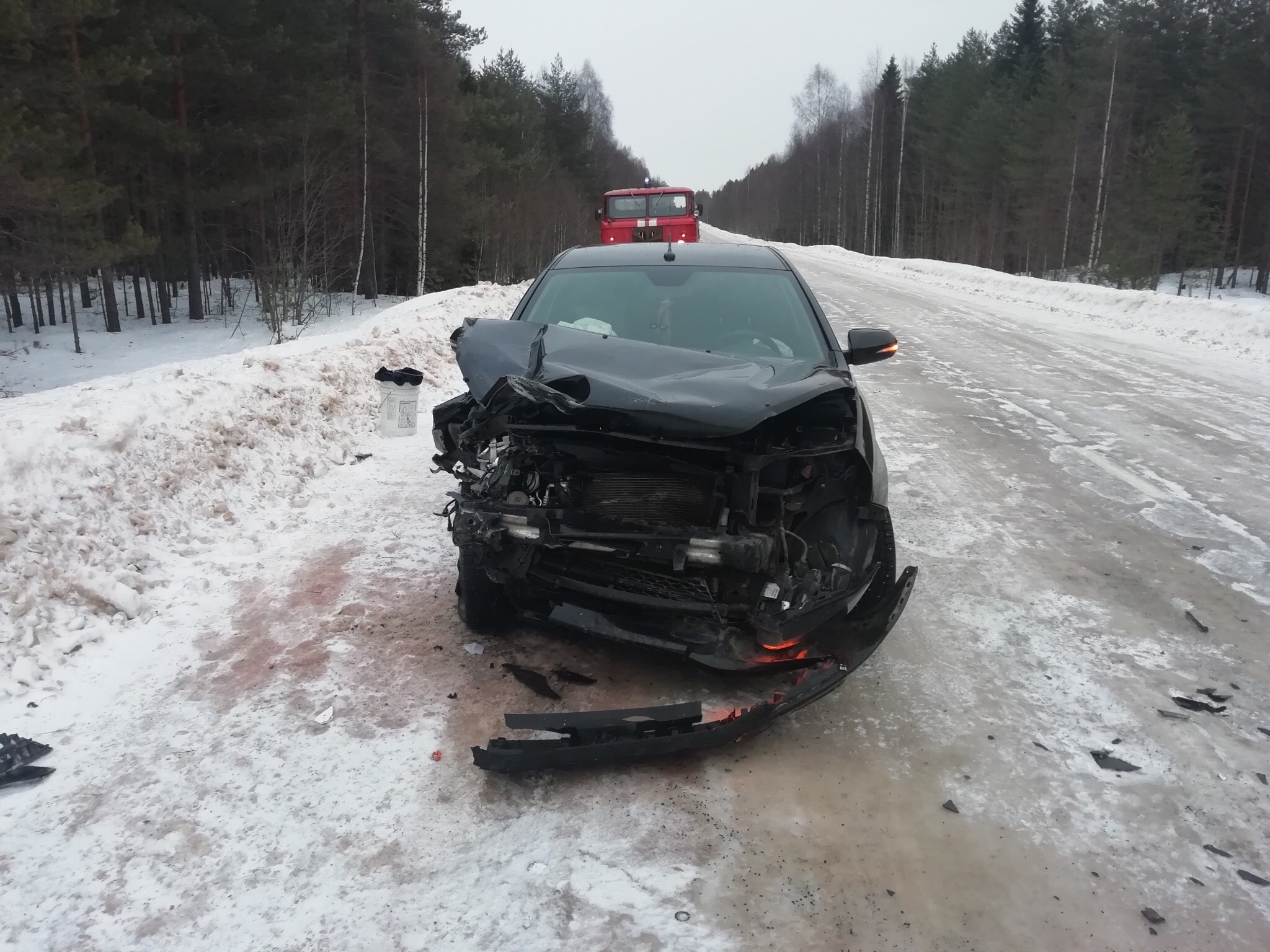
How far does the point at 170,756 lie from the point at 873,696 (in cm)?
274

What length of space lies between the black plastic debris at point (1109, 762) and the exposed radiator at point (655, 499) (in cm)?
166

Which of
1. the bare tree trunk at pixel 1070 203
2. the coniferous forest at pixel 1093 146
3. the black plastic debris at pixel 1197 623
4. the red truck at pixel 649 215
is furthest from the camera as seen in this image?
the bare tree trunk at pixel 1070 203

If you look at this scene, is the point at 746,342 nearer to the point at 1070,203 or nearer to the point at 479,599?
the point at 479,599

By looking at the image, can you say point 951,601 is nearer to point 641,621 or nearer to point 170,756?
point 641,621

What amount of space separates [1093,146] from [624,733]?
42456mm

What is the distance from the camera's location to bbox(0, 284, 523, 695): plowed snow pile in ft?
12.2

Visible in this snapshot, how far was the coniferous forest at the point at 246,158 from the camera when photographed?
1502 cm

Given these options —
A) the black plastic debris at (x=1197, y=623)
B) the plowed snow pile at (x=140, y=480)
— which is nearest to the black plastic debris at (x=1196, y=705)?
the black plastic debris at (x=1197, y=623)

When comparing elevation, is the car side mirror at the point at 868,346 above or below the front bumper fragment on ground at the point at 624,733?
above

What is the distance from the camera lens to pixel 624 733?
9.46ft

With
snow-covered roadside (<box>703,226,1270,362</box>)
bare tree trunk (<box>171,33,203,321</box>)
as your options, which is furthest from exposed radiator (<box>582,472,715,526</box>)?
bare tree trunk (<box>171,33,203,321</box>)

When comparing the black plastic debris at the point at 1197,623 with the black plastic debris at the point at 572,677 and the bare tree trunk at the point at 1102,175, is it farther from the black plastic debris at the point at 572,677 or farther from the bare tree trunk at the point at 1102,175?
the bare tree trunk at the point at 1102,175

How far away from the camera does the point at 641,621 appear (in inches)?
123

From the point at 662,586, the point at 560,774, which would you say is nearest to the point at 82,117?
the point at 662,586
